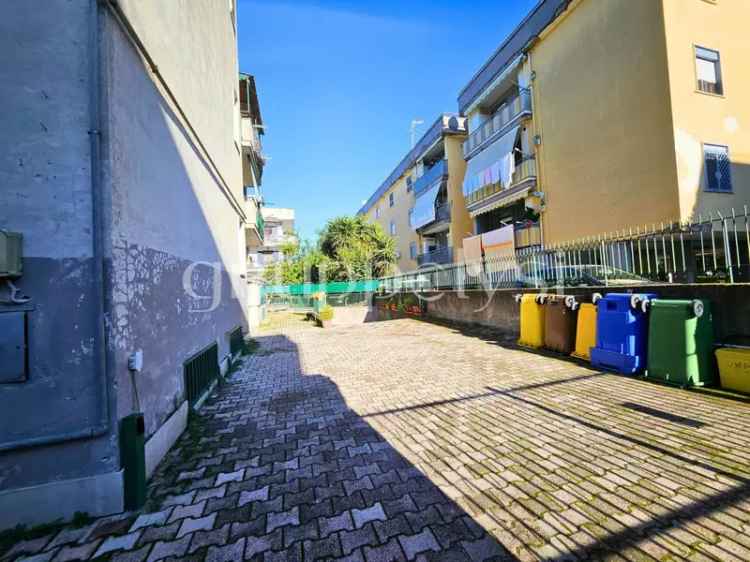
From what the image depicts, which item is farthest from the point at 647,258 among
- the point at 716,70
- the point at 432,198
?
the point at 432,198

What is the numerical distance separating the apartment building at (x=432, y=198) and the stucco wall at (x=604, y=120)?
7263 millimetres

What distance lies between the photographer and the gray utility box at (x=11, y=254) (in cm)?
216

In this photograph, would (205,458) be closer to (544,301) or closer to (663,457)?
(663,457)

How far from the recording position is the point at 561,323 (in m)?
6.80

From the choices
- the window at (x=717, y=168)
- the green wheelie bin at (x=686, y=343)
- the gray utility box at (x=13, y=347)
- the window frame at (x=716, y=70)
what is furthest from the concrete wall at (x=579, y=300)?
the window frame at (x=716, y=70)

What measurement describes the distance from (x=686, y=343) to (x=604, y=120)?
10845 mm

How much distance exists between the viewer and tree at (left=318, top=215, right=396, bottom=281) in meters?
26.2

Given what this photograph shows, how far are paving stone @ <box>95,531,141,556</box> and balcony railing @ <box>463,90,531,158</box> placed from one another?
18244mm

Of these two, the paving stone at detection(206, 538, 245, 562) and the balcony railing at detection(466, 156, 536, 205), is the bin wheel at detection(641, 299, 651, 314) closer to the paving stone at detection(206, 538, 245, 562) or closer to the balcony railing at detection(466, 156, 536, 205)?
the paving stone at detection(206, 538, 245, 562)

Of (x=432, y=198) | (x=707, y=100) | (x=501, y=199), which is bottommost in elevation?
(x=501, y=199)

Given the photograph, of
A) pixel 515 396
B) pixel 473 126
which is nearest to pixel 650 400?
pixel 515 396

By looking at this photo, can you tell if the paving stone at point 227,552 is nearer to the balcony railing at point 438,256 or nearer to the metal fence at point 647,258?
the metal fence at point 647,258

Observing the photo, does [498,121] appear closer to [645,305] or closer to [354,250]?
[354,250]

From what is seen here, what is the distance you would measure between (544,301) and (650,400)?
11.0 ft
